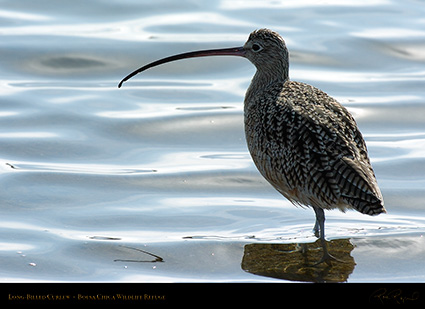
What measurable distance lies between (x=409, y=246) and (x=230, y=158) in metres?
→ 2.49

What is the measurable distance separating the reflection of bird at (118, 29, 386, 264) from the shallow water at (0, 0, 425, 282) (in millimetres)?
519

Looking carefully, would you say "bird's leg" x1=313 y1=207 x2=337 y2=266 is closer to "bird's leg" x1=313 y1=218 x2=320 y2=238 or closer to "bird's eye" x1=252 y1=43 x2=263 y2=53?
"bird's leg" x1=313 y1=218 x2=320 y2=238

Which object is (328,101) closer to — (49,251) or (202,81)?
(49,251)

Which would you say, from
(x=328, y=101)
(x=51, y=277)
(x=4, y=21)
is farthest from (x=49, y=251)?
(x=4, y=21)

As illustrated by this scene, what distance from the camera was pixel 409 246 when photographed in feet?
22.8

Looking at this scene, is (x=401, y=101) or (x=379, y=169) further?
(x=401, y=101)

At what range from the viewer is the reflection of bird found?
6473 mm

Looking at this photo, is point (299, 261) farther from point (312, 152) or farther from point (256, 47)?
point (256, 47)
